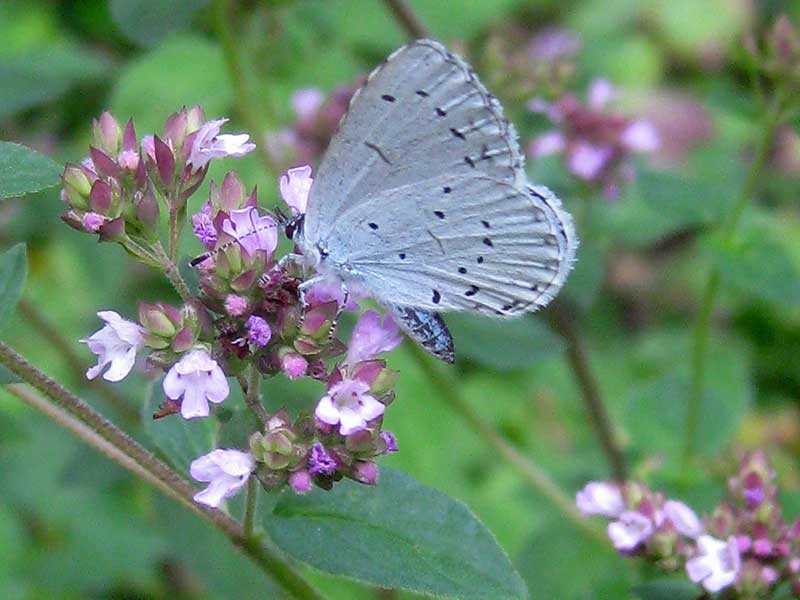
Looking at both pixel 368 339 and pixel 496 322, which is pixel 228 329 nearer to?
pixel 368 339

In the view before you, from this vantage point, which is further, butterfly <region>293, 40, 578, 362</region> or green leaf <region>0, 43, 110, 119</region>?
green leaf <region>0, 43, 110, 119</region>

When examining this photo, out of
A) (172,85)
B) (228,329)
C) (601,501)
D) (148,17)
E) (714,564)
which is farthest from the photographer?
(172,85)

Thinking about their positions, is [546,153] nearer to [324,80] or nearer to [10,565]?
[324,80]

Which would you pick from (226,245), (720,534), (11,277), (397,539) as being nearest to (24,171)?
(11,277)

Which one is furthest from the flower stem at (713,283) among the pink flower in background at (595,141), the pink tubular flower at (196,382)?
the pink tubular flower at (196,382)

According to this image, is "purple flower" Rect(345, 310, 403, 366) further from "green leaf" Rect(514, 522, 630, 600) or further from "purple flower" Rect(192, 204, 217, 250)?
"green leaf" Rect(514, 522, 630, 600)

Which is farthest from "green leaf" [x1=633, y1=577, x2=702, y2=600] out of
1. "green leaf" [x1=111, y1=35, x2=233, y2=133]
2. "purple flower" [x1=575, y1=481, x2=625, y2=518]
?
"green leaf" [x1=111, y1=35, x2=233, y2=133]
